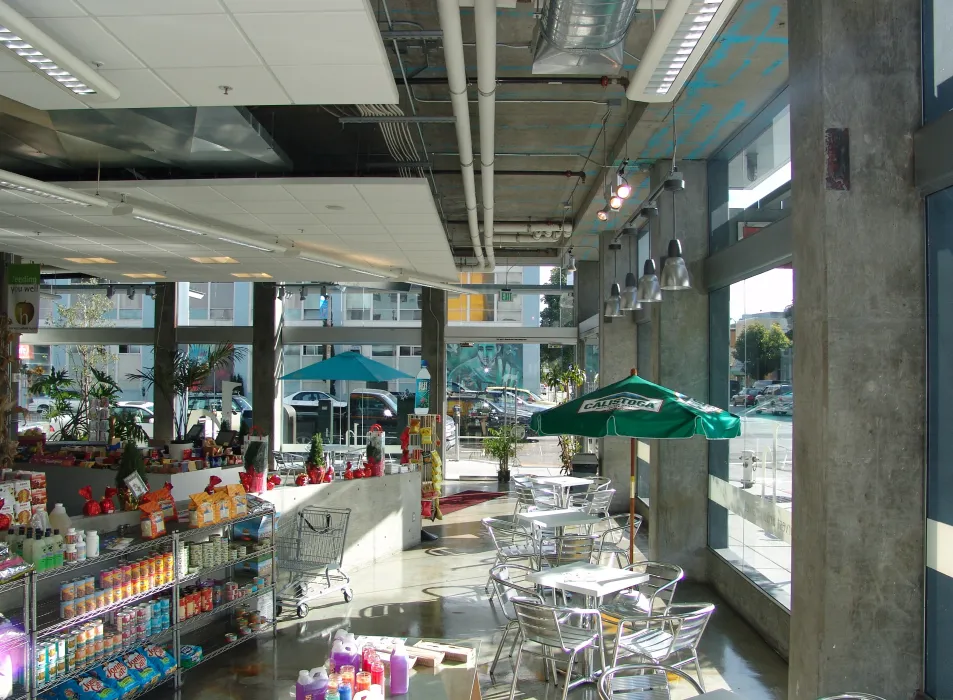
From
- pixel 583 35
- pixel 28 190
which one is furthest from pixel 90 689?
pixel 583 35

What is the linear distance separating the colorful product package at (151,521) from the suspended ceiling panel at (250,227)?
2.77m

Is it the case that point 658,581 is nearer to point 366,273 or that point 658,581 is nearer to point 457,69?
point 457,69

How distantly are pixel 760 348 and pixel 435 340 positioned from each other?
10106mm

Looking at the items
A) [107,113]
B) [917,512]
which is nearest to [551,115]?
[107,113]

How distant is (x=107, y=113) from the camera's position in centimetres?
570

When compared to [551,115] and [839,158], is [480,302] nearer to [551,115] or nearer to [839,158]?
[551,115]

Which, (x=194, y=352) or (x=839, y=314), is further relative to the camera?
(x=194, y=352)

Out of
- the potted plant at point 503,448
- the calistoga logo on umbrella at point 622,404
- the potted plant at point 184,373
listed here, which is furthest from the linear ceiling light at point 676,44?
the potted plant at point 503,448

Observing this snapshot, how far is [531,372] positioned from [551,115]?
33.3 feet

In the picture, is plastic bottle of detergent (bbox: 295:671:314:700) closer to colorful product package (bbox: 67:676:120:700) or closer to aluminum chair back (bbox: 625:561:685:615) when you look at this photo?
colorful product package (bbox: 67:676:120:700)

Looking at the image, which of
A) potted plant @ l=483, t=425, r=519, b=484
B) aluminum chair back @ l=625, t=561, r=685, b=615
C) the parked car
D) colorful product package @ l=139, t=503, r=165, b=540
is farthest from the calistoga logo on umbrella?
potted plant @ l=483, t=425, r=519, b=484

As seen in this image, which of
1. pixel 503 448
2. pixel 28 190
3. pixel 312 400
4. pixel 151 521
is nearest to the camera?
pixel 151 521

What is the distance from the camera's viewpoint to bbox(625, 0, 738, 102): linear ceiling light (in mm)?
2992

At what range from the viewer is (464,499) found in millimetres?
12703
